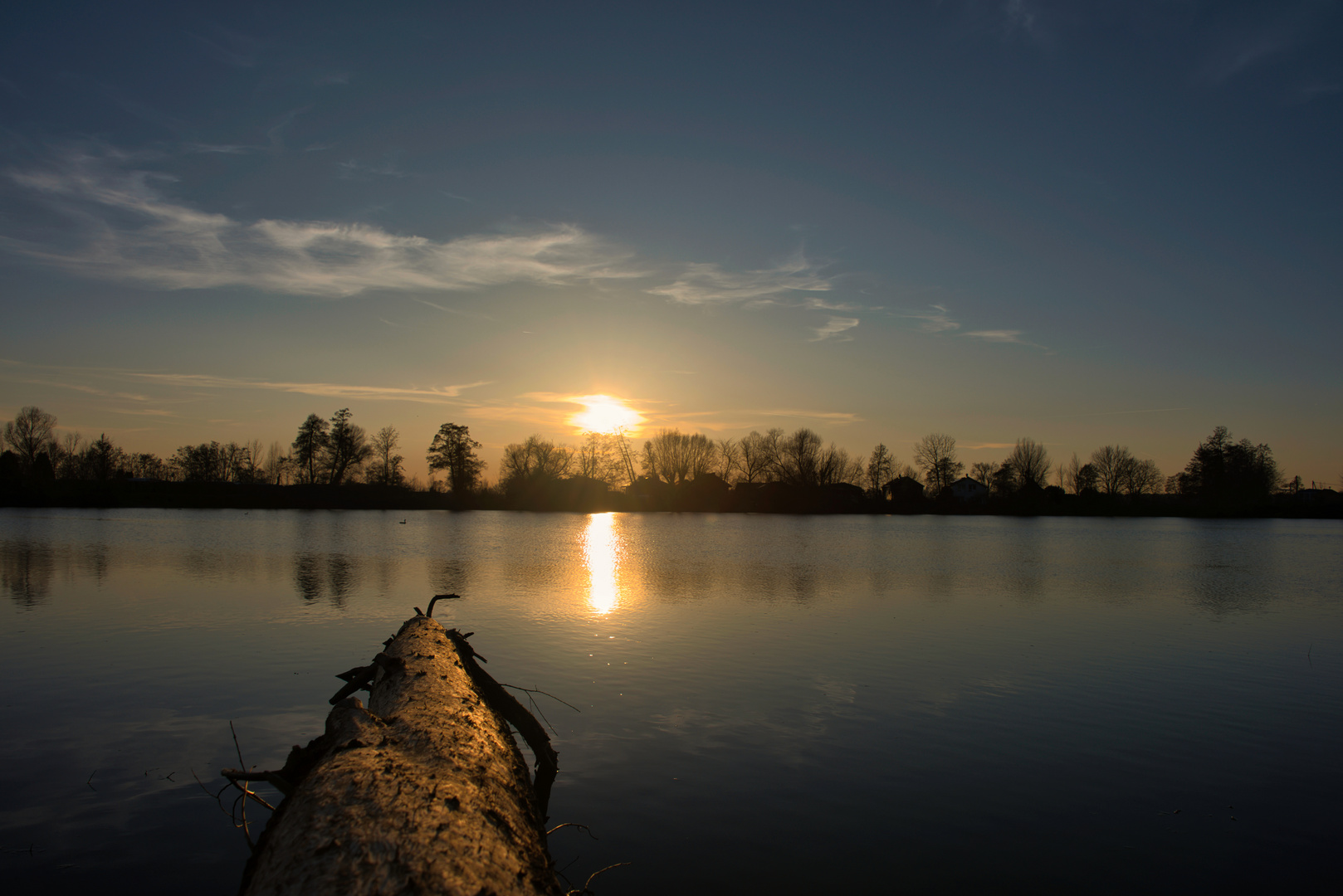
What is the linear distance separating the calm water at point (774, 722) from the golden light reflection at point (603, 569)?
0.29 m

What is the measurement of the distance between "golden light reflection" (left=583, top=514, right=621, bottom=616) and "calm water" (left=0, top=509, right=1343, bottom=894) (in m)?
0.29

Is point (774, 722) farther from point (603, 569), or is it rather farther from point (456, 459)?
point (456, 459)

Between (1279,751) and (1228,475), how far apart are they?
12082 cm

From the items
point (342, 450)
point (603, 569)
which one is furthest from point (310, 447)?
point (603, 569)

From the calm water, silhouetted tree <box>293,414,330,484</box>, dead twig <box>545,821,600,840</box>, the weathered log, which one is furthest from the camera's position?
silhouetted tree <box>293,414,330,484</box>

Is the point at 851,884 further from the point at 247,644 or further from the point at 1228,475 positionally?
the point at 1228,475

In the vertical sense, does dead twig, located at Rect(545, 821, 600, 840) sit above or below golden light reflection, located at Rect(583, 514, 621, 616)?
above

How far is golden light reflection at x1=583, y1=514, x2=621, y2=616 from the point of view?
18547 millimetres

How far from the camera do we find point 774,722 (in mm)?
8586

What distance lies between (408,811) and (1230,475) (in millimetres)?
129120

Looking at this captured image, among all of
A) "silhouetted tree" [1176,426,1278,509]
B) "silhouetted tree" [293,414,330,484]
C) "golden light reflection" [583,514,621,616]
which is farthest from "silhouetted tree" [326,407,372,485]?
"silhouetted tree" [1176,426,1278,509]

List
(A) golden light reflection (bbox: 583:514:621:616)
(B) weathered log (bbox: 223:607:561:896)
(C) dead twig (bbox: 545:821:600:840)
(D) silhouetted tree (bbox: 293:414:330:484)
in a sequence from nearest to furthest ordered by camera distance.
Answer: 1. (B) weathered log (bbox: 223:607:561:896)
2. (C) dead twig (bbox: 545:821:600:840)
3. (A) golden light reflection (bbox: 583:514:621:616)
4. (D) silhouetted tree (bbox: 293:414:330:484)

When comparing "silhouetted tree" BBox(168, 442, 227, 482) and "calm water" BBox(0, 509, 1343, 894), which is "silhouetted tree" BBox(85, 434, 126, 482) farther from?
"calm water" BBox(0, 509, 1343, 894)

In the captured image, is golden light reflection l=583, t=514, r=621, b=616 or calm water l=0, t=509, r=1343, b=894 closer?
calm water l=0, t=509, r=1343, b=894
